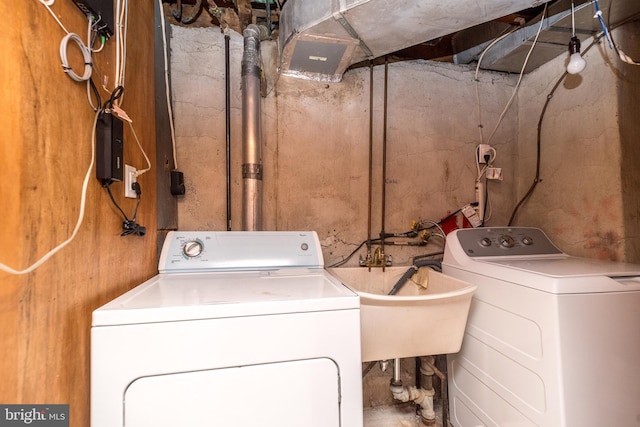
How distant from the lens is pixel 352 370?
31.1 inches

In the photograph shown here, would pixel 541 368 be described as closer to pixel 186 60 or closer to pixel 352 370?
Result: pixel 352 370

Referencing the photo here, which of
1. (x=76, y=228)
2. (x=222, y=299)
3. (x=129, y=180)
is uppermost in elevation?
(x=129, y=180)

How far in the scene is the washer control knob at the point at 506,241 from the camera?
143 centimetres

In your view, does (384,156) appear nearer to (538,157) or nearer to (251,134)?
(251,134)

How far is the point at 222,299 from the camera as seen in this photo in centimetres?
77

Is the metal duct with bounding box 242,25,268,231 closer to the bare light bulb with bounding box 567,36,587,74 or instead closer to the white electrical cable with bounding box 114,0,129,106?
the white electrical cable with bounding box 114,0,129,106

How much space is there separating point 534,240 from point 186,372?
176 centimetres

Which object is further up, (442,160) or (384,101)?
(384,101)

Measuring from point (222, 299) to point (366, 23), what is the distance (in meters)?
1.29

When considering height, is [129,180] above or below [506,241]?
above

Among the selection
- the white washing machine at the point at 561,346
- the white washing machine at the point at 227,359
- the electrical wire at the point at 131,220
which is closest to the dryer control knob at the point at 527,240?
the white washing machine at the point at 561,346

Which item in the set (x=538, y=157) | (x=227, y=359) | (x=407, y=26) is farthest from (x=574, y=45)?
(x=227, y=359)

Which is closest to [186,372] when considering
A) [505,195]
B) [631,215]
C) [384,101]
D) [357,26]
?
[357,26]

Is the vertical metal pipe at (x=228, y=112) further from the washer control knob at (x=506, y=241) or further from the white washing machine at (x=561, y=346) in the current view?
the washer control knob at (x=506, y=241)
